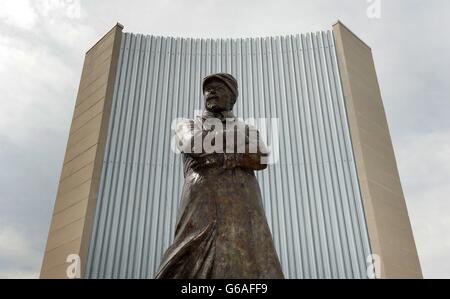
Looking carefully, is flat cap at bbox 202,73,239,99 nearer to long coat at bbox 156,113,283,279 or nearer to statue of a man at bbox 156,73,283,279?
statue of a man at bbox 156,73,283,279

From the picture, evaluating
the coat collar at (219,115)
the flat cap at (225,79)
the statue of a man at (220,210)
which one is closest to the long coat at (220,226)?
the statue of a man at (220,210)

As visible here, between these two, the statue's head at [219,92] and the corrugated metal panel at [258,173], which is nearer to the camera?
the statue's head at [219,92]

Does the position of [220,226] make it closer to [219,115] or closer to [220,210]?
[220,210]

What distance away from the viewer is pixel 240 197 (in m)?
2.47

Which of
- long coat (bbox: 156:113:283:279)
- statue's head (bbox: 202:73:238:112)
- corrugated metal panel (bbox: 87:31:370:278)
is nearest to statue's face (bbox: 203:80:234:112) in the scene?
statue's head (bbox: 202:73:238:112)

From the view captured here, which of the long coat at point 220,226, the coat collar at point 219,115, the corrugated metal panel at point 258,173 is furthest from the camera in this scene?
the corrugated metal panel at point 258,173

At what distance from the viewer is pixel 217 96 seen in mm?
2928

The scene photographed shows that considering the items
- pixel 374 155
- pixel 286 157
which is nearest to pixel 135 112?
pixel 286 157

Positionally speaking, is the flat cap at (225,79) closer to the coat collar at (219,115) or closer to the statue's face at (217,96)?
the statue's face at (217,96)

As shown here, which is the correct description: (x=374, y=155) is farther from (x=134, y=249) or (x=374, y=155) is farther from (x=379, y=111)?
(x=134, y=249)

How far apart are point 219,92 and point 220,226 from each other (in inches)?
41.2

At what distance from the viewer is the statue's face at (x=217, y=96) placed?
2920 mm

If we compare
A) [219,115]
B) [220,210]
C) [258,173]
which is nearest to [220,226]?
[220,210]
